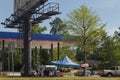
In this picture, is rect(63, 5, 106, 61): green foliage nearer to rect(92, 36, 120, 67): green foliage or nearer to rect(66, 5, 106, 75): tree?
rect(66, 5, 106, 75): tree

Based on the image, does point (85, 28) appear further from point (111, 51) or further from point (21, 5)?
point (111, 51)

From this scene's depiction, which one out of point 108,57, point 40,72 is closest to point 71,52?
point 108,57

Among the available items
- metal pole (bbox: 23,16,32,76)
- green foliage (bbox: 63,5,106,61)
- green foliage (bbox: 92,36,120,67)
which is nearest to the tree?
green foliage (bbox: 63,5,106,61)

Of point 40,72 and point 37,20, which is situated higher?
point 37,20

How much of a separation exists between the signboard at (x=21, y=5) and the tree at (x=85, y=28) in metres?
9.85

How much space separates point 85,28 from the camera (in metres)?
57.4

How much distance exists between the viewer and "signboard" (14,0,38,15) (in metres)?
45.6

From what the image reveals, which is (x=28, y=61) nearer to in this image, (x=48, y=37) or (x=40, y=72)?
(x=40, y=72)

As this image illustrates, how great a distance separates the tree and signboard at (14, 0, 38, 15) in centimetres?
985

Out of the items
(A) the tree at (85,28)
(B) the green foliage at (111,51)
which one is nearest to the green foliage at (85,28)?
(A) the tree at (85,28)

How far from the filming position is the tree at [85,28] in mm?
57219

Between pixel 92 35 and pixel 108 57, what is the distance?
35.3 metres

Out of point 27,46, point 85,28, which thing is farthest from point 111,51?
point 27,46

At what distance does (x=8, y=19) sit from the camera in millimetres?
53219
